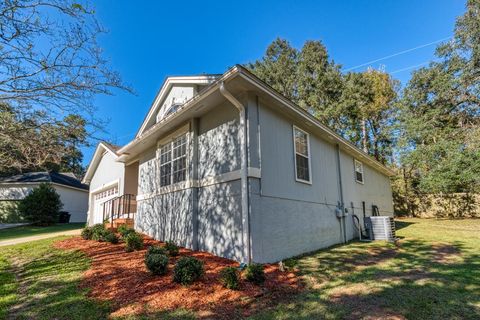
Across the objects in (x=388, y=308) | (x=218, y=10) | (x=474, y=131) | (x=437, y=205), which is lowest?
(x=388, y=308)

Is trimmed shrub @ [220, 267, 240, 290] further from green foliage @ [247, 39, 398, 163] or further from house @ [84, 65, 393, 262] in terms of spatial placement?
green foliage @ [247, 39, 398, 163]

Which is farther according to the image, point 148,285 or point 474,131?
point 474,131

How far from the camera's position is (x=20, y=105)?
4.93 metres

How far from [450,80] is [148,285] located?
67.6 ft

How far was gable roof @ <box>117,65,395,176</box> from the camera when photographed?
18.6 ft

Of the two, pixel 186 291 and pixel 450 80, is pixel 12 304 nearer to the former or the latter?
pixel 186 291

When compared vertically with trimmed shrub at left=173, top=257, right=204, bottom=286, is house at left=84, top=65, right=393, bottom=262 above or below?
above

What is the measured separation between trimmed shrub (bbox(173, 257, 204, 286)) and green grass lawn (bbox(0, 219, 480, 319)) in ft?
2.88

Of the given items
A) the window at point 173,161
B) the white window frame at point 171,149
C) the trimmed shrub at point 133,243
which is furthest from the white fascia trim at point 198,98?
the trimmed shrub at point 133,243

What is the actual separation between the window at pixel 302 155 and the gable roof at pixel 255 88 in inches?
16.6

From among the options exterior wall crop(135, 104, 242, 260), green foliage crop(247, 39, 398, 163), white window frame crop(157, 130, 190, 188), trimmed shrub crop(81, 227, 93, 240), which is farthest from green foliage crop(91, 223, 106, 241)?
green foliage crop(247, 39, 398, 163)

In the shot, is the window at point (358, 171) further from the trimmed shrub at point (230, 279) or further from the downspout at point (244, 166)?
the trimmed shrub at point (230, 279)

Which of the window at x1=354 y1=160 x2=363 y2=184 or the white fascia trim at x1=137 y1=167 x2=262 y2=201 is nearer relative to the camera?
the white fascia trim at x1=137 y1=167 x2=262 y2=201

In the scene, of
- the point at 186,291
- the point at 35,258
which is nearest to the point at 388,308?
the point at 186,291
